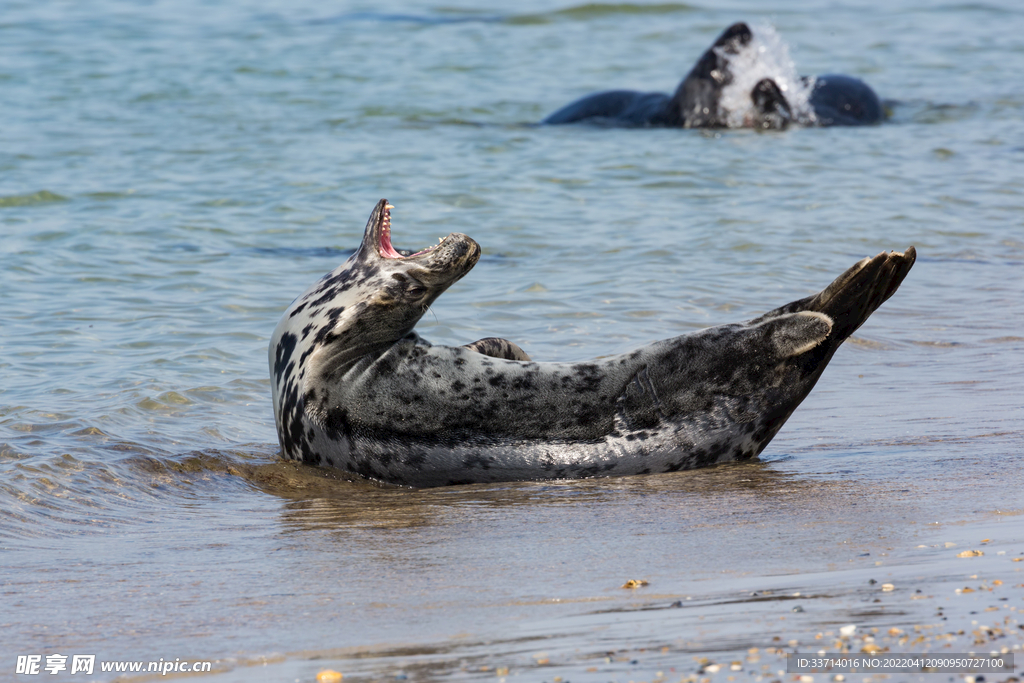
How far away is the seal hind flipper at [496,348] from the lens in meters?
4.60

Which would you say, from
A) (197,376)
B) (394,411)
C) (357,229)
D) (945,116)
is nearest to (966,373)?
(394,411)

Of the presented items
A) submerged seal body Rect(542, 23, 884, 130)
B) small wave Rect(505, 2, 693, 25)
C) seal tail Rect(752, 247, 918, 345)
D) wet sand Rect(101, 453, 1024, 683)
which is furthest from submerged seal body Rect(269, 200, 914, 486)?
small wave Rect(505, 2, 693, 25)

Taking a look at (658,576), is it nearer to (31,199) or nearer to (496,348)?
(496,348)

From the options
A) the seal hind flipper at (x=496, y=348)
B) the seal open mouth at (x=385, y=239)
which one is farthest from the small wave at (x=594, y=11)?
the seal hind flipper at (x=496, y=348)

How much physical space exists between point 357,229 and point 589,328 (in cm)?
306

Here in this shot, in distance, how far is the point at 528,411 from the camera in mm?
4270

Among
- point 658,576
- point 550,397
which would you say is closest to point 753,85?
point 550,397

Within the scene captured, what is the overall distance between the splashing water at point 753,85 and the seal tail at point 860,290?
9.77 meters

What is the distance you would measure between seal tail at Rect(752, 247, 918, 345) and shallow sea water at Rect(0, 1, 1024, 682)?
55 centimetres

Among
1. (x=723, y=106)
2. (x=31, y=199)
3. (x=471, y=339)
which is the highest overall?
(x=723, y=106)

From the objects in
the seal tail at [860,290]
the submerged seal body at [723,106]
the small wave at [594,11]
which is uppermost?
the small wave at [594,11]

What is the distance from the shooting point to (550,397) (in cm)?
427

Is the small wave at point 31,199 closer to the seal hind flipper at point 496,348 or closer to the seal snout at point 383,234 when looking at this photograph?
the seal snout at point 383,234

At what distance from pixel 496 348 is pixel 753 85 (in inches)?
394
